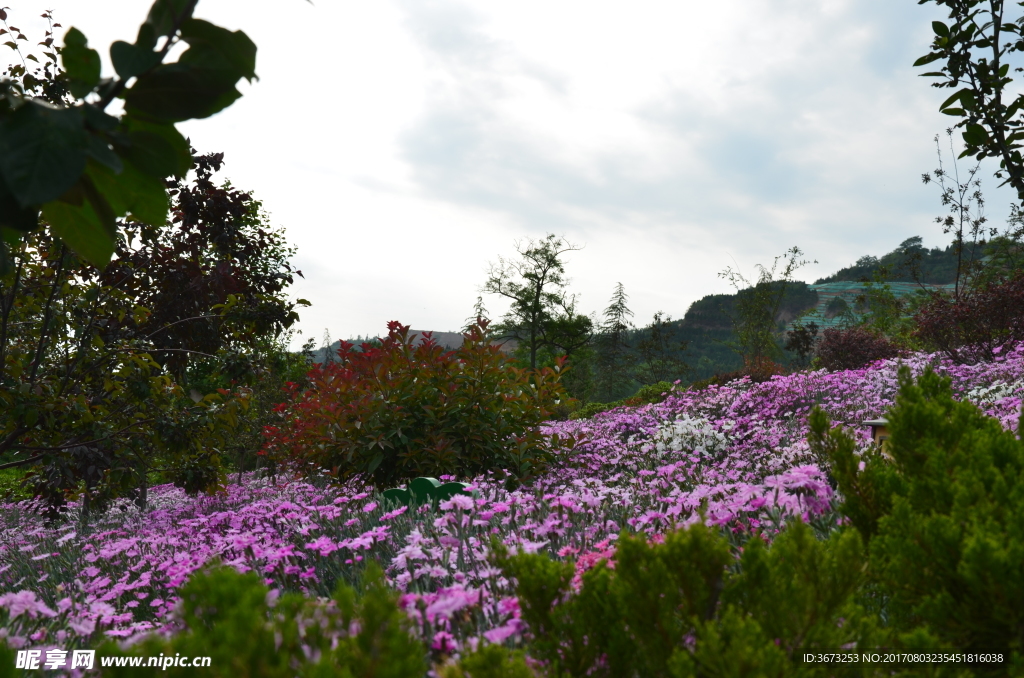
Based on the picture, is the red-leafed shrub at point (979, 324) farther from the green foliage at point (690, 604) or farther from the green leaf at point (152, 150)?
the green leaf at point (152, 150)

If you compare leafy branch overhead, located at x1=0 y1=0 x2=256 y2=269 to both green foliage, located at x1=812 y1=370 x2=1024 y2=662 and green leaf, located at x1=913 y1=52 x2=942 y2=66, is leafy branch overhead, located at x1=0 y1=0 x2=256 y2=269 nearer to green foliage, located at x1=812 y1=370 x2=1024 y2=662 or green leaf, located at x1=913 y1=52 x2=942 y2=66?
green foliage, located at x1=812 y1=370 x2=1024 y2=662

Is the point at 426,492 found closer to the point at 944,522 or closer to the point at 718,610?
the point at 718,610

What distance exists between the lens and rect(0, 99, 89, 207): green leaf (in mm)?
773

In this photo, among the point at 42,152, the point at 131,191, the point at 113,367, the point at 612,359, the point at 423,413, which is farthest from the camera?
the point at 612,359

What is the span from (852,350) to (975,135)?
13.4 m

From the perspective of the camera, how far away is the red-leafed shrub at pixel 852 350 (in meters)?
14.4

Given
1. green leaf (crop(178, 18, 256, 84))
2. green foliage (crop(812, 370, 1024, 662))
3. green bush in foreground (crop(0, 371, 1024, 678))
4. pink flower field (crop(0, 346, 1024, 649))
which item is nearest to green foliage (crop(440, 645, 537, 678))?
green bush in foreground (crop(0, 371, 1024, 678))

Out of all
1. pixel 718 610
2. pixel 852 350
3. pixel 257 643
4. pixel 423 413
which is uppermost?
pixel 852 350

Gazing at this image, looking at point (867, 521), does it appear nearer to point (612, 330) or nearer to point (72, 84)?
point (72, 84)

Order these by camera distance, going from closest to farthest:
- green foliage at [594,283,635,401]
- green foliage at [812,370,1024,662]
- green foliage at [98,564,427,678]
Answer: green foliage at [98,564,427,678] < green foliage at [812,370,1024,662] < green foliage at [594,283,635,401]

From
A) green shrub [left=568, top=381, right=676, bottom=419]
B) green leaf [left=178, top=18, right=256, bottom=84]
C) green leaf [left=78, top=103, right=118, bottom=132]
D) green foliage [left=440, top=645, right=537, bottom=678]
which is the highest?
green leaf [left=178, top=18, right=256, bottom=84]

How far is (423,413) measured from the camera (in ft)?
21.3

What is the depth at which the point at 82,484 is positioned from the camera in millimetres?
5887

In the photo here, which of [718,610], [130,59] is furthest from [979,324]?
[130,59]
